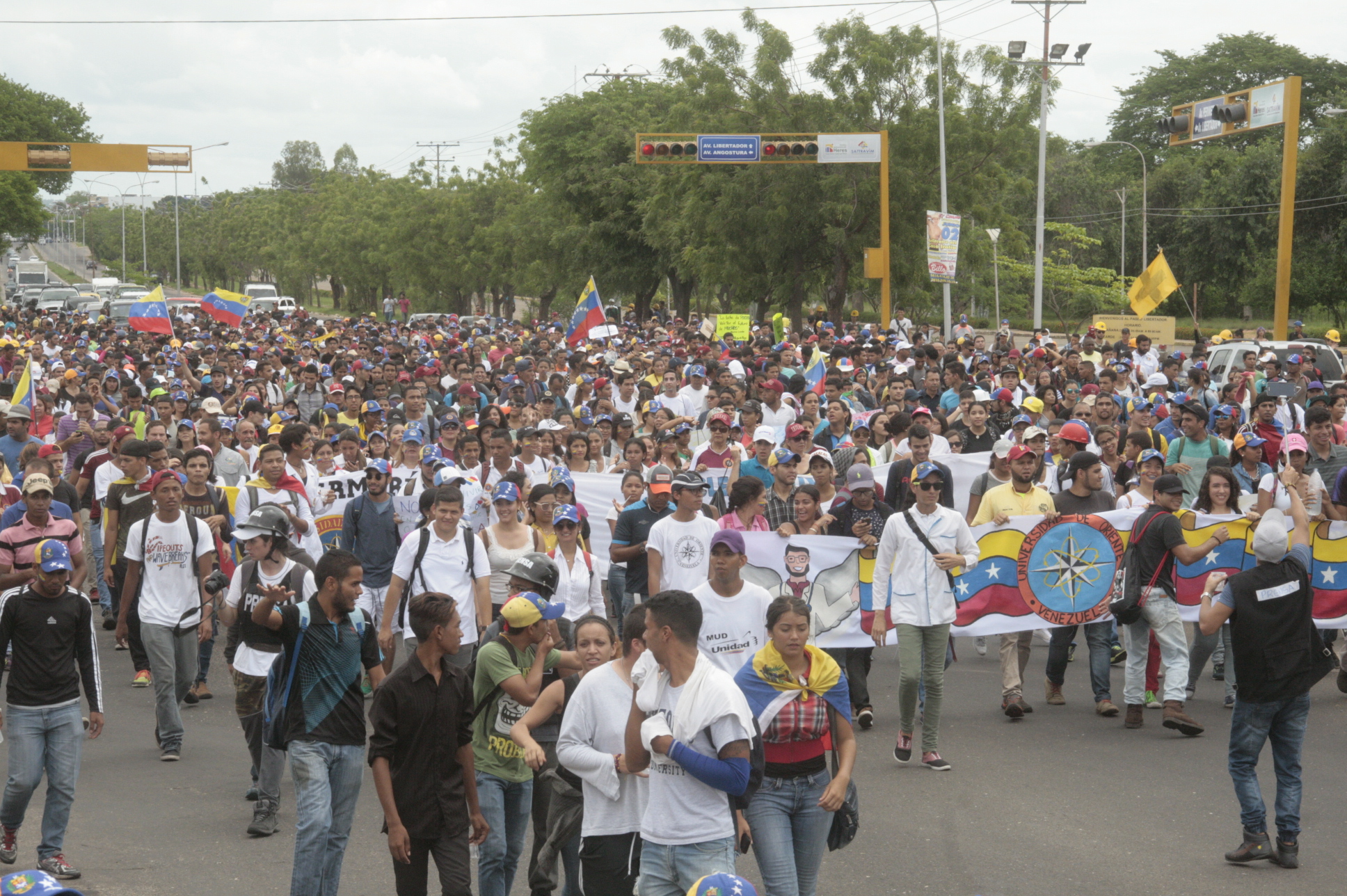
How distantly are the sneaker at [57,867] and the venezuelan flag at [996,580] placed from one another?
5.79m

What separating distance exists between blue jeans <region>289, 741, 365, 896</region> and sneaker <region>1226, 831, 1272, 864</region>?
4.14 m

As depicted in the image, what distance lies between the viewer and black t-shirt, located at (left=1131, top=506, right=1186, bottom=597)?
871 cm

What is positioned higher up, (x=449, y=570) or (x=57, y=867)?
(x=449, y=570)

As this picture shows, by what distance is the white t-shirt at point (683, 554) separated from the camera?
8000 millimetres

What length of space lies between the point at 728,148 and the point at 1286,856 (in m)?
26.2

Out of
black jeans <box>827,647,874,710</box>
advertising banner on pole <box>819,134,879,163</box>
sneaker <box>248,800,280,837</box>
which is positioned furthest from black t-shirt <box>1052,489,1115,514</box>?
advertising banner on pole <box>819,134,879,163</box>

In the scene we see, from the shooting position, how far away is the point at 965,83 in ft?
115

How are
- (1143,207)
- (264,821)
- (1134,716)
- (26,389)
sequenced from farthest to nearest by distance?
(1143,207), (26,389), (1134,716), (264,821)

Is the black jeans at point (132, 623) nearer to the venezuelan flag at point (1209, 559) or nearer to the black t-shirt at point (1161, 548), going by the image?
the black t-shirt at point (1161, 548)

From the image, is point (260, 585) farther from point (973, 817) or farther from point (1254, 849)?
point (1254, 849)

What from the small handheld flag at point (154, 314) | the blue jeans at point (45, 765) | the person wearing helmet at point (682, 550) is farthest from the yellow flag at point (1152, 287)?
the blue jeans at point (45, 765)

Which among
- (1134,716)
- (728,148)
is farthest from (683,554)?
(728,148)

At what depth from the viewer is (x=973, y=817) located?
23.9 feet

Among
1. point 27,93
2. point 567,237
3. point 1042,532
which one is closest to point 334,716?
point 1042,532
